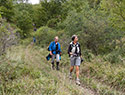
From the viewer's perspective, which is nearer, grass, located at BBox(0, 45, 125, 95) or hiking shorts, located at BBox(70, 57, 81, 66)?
grass, located at BBox(0, 45, 125, 95)

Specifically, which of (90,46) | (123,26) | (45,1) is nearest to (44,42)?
(45,1)

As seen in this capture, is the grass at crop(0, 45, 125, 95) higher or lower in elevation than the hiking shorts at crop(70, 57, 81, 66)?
lower

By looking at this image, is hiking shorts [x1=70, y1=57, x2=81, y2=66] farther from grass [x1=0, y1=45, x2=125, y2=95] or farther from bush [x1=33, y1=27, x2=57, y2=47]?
bush [x1=33, y1=27, x2=57, y2=47]

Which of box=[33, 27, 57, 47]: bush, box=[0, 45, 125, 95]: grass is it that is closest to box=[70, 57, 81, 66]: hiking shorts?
box=[0, 45, 125, 95]: grass

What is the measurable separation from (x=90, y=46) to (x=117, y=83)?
5.07 metres

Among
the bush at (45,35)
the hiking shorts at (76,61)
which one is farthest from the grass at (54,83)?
the bush at (45,35)

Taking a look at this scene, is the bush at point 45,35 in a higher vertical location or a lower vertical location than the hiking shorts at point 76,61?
higher

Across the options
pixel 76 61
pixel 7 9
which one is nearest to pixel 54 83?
pixel 76 61

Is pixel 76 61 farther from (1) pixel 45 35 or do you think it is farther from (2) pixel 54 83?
(1) pixel 45 35

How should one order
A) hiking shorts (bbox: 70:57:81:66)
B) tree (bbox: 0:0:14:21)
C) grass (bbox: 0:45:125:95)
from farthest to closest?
tree (bbox: 0:0:14:21)
hiking shorts (bbox: 70:57:81:66)
grass (bbox: 0:45:125:95)

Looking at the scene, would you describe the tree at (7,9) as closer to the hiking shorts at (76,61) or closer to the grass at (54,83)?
the grass at (54,83)

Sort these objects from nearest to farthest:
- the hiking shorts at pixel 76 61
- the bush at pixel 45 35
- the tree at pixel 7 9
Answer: the hiking shorts at pixel 76 61, the tree at pixel 7 9, the bush at pixel 45 35

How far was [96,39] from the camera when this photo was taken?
974 cm

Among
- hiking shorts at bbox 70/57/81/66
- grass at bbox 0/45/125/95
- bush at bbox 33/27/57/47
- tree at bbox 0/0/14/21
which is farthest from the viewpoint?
bush at bbox 33/27/57/47
